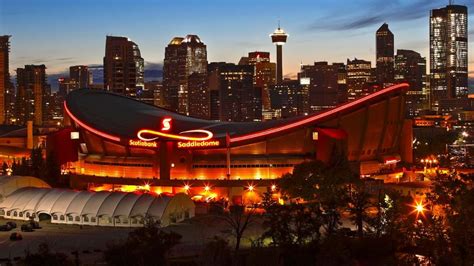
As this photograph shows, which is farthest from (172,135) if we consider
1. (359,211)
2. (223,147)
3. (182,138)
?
(359,211)

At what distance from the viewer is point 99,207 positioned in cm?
6425

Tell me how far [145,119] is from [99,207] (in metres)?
29.1

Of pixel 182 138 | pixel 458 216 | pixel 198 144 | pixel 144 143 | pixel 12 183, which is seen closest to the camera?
pixel 458 216

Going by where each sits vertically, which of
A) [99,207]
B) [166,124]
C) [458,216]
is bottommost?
[99,207]

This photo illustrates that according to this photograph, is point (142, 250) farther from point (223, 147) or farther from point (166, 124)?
point (166, 124)

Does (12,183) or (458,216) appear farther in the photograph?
(12,183)

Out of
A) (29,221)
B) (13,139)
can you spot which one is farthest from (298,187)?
(13,139)

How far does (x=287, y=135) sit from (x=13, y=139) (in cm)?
7062

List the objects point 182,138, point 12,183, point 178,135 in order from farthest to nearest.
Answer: point 178,135 < point 182,138 < point 12,183

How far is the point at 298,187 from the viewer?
218 feet

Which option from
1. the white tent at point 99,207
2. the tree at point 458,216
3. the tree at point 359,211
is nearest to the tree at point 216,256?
the tree at point 458,216

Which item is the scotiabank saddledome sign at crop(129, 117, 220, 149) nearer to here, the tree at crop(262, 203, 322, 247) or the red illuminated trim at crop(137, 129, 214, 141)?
the red illuminated trim at crop(137, 129, 214, 141)

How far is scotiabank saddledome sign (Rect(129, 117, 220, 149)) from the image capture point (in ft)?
262

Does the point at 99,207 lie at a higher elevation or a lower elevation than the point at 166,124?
lower
